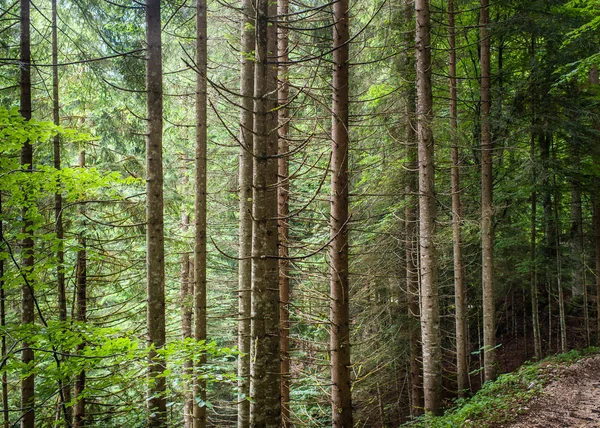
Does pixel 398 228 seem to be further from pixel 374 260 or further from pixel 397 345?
pixel 397 345

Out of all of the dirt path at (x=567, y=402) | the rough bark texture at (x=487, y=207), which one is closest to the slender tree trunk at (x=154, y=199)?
the dirt path at (x=567, y=402)

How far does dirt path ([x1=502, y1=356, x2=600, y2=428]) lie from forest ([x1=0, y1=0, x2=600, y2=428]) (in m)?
1.84

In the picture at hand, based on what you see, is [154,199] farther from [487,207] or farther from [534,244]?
[534,244]

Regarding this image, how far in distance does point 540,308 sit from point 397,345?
1057 cm

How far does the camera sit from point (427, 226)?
818 centimetres

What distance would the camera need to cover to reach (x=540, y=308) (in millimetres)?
17938

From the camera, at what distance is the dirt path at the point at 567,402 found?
638cm

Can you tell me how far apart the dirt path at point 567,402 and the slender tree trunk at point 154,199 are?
5.97 metres

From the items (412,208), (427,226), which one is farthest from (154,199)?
(412,208)

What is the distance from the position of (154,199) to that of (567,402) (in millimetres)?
8517

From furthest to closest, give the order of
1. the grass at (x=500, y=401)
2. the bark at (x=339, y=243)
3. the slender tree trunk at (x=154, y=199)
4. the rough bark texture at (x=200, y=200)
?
the rough bark texture at (x=200, y=200) < the grass at (x=500, y=401) < the bark at (x=339, y=243) < the slender tree trunk at (x=154, y=199)

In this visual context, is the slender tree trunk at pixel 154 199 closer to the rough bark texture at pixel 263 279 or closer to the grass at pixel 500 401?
the rough bark texture at pixel 263 279

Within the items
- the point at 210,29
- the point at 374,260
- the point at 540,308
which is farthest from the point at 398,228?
the point at 540,308

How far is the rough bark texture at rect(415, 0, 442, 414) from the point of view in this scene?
320 inches
